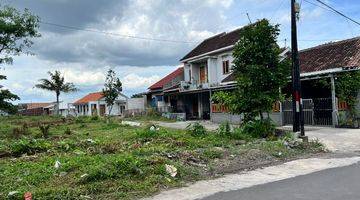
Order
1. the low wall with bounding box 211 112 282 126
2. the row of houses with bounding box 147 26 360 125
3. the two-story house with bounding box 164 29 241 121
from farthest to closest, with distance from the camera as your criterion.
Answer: the two-story house with bounding box 164 29 241 121 < the low wall with bounding box 211 112 282 126 < the row of houses with bounding box 147 26 360 125

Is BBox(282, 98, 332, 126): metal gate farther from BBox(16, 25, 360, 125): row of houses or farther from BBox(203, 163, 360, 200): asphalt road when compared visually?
BBox(203, 163, 360, 200): asphalt road

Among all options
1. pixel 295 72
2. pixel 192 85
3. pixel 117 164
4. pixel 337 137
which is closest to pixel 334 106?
pixel 337 137

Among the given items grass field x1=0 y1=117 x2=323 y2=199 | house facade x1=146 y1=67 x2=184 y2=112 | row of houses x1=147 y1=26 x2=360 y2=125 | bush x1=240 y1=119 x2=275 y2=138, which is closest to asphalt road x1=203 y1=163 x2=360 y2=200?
grass field x1=0 y1=117 x2=323 y2=199

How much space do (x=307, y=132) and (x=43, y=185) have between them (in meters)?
15.7

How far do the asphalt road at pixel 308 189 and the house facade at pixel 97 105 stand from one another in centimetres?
5338

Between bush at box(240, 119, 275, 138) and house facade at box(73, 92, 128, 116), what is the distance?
4450 cm

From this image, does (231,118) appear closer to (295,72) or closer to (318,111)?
(318,111)

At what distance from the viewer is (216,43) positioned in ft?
139

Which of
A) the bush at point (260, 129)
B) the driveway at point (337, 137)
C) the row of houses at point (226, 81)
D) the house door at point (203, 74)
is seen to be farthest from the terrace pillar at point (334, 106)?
the house door at point (203, 74)

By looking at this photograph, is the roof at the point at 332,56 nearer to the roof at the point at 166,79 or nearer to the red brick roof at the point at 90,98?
the roof at the point at 166,79

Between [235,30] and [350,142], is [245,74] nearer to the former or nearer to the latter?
[350,142]

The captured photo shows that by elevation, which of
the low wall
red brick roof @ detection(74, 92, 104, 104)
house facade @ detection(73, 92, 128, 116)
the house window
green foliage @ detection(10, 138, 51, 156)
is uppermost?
the house window

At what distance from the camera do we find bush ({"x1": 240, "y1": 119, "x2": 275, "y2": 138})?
1955 centimetres

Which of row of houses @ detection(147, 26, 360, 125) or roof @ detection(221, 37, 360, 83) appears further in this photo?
row of houses @ detection(147, 26, 360, 125)
